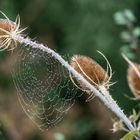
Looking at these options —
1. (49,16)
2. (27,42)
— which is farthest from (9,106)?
(27,42)

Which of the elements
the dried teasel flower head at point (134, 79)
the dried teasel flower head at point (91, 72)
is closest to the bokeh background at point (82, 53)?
the dried teasel flower head at point (134, 79)

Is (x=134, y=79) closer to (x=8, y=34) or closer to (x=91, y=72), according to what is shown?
(x=91, y=72)

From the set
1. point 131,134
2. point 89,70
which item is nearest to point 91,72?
point 89,70

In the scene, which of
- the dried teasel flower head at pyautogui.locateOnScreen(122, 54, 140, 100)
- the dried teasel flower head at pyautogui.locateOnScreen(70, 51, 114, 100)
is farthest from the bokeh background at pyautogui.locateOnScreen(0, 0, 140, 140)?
the dried teasel flower head at pyautogui.locateOnScreen(70, 51, 114, 100)

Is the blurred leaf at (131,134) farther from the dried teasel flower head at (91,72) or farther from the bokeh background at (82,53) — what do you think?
the bokeh background at (82,53)

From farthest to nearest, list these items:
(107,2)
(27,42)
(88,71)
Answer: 1. (107,2)
2. (88,71)
3. (27,42)

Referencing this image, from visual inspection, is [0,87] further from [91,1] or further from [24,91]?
[24,91]
